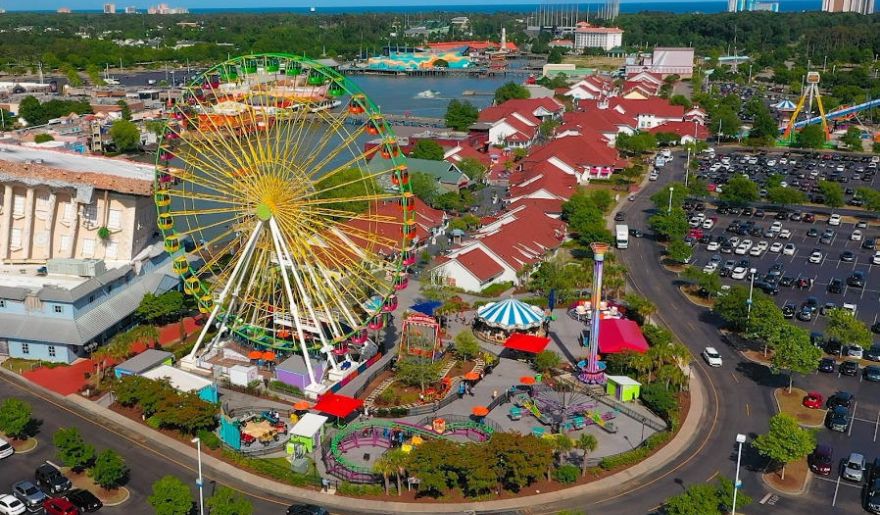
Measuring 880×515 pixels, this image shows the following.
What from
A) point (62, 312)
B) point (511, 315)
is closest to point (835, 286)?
point (511, 315)

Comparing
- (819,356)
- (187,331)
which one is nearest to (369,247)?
(187,331)

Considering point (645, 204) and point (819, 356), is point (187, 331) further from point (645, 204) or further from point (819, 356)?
point (645, 204)

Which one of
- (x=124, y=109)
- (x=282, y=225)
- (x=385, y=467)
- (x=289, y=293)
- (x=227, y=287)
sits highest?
(x=282, y=225)

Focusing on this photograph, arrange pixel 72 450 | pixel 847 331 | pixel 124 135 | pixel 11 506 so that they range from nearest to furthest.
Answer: pixel 11 506 < pixel 72 450 < pixel 847 331 < pixel 124 135

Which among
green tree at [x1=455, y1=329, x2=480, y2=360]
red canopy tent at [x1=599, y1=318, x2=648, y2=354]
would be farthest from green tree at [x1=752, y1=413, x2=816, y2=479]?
green tree at [x1=455, y1=329, x2=480, y2=360]

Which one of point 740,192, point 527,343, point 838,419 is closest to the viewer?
point 838,419

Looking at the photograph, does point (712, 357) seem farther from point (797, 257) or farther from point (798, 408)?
point (797, 257)

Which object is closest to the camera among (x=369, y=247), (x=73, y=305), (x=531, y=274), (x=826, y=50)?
(x=73, y=305)
